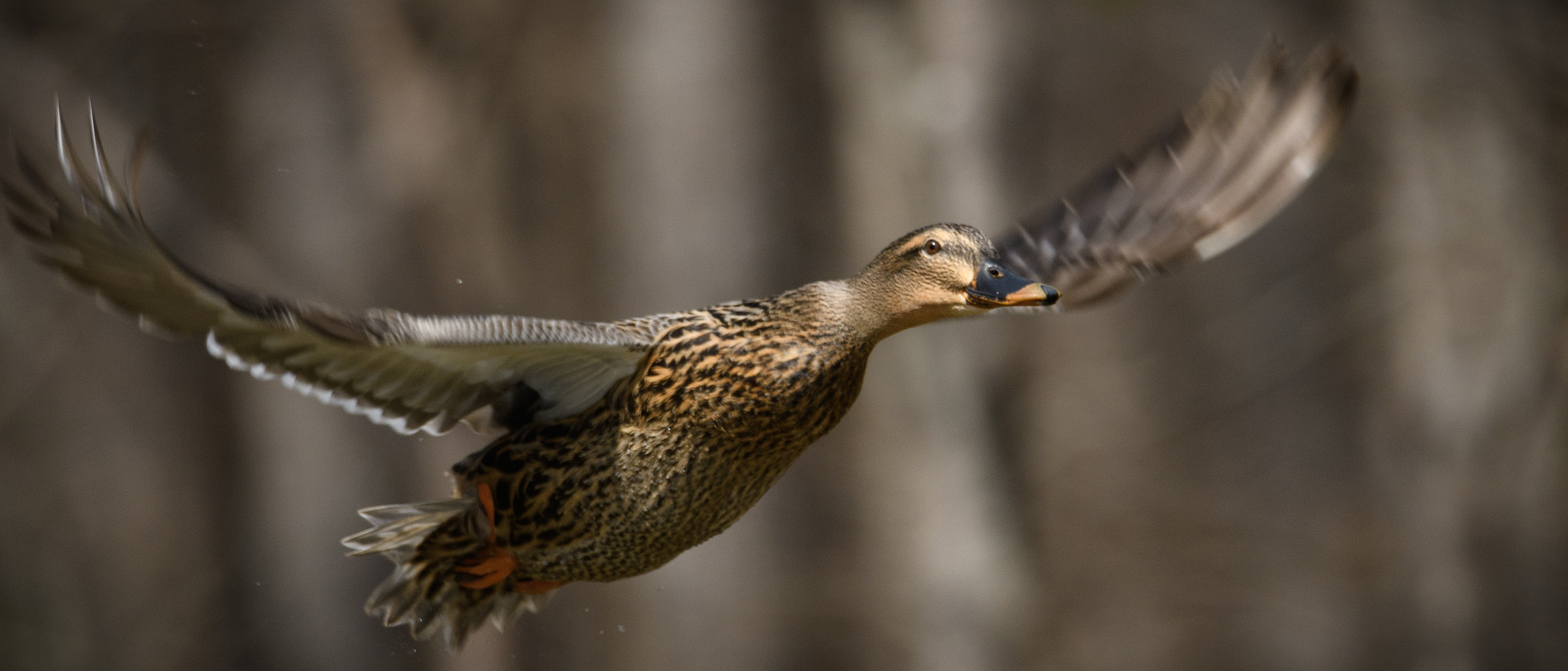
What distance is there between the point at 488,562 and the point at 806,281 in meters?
2.67

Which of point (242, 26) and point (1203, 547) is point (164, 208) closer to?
point (242, 26)

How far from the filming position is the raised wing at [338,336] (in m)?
1.75

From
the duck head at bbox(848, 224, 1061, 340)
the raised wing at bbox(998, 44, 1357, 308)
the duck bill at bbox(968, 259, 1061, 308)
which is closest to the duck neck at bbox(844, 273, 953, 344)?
the duck head at bbox(848, 224, 1061, 340)

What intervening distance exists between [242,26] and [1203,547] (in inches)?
177

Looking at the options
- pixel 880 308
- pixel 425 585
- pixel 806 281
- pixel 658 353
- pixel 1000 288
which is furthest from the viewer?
pixel 806 281

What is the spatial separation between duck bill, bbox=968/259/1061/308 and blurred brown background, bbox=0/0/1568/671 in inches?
114

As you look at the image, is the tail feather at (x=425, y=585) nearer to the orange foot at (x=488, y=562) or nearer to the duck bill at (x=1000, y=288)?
the orange foot at (x=488, y=562)

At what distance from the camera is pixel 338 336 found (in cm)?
186

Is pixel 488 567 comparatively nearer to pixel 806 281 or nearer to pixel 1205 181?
pixel 1205 181

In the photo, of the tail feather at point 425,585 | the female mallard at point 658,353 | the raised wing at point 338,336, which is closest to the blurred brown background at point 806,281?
the tail feather at point 425,585

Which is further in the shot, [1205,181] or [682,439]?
[1205,181]

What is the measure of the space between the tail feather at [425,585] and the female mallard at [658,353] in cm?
1

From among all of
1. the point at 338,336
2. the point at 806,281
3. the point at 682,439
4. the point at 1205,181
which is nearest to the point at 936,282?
the point at 682,439

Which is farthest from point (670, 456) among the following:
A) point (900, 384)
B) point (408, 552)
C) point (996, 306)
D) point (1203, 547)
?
point (1203, 547)
